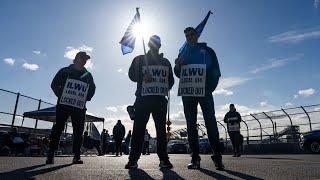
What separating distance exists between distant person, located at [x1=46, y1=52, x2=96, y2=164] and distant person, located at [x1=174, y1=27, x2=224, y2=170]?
206 cm

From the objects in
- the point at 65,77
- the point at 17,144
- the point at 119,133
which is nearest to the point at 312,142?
the point at 119,133

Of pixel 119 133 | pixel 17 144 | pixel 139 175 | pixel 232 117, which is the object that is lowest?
pixel 139 175

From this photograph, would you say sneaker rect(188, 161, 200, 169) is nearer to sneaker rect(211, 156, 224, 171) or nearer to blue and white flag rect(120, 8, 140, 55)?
sneaker rect(211, 156, 224, 171)

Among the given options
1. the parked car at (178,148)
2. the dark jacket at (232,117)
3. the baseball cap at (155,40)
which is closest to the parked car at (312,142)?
the dark jacket at (232,117)

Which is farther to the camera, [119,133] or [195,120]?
[119,133]

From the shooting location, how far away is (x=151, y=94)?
598cm

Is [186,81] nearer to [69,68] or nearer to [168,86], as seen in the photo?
[168,86]

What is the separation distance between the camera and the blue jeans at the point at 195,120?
5844mm

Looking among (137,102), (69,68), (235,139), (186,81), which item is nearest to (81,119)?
(69,68)

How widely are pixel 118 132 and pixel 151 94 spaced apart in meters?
15.2

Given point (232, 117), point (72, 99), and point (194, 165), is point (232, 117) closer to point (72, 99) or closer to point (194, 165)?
point (72, 99)

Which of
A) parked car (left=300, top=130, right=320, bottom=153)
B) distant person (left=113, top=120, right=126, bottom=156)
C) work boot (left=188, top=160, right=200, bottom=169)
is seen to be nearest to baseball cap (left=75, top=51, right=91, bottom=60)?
work boot (left=188, top=160, right=200, bottom=169)

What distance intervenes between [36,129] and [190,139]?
15256mm

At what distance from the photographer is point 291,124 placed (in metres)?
21.9
